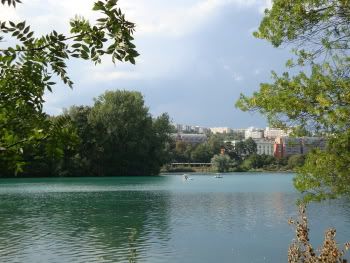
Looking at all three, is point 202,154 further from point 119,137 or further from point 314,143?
point 314,143

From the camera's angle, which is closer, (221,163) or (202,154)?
(221,163)

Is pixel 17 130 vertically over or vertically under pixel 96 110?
under

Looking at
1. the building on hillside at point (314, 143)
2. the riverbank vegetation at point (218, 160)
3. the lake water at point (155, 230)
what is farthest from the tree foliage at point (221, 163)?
the building on hillside at point (314, 143)

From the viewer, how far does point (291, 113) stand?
994cm

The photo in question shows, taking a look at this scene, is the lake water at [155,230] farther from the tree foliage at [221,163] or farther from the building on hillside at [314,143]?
the tree foliage at [221,163]

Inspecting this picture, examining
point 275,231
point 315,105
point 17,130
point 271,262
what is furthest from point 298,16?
point 275,231

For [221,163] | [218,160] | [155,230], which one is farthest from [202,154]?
[155,230]

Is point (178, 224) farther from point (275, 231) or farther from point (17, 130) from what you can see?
point (17, 130)

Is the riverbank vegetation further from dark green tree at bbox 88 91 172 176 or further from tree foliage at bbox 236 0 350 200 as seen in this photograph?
tree foliage at bbox 236 0 350 200

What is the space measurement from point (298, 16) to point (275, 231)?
15.4m

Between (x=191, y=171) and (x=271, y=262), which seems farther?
(x=191, y=171)

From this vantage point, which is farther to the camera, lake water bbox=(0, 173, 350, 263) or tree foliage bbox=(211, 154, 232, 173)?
tree foliage bbox=(211, 154, 232, 173)

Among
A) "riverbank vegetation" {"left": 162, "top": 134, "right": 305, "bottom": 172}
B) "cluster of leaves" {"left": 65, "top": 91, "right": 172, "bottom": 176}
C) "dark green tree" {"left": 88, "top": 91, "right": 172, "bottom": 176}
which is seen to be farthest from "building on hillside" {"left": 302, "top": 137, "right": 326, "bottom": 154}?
"riverbank vegetation" {"left": 162, "top": 134, "right": 305, "bottom": 172}

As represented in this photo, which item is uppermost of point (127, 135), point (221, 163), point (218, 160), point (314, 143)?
point (127, 135)
